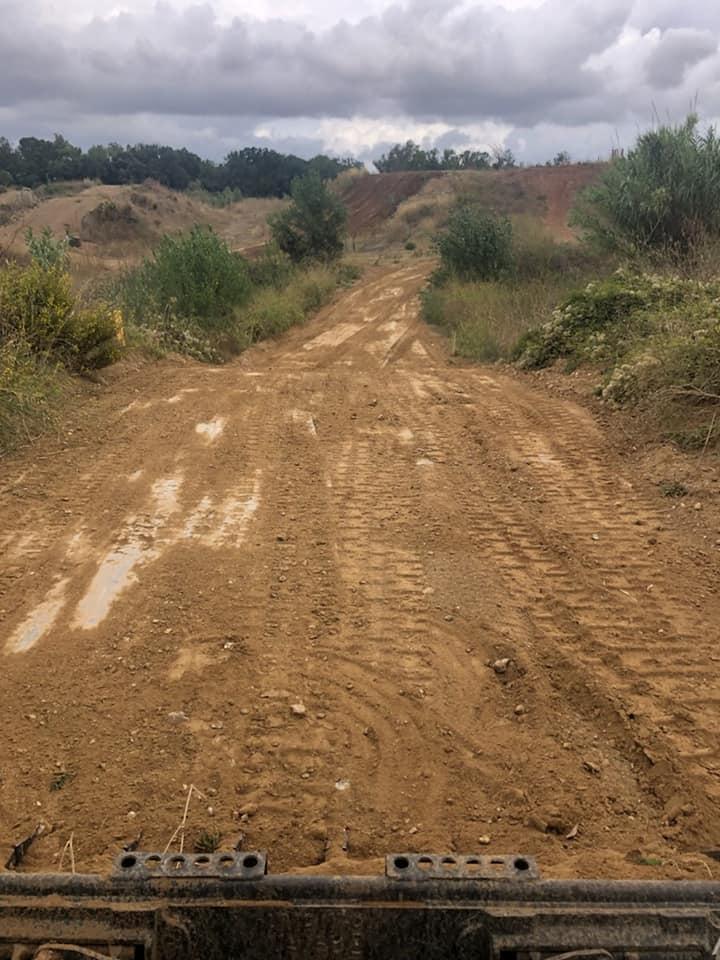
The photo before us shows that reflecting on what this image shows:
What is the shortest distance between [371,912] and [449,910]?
173 millimetres

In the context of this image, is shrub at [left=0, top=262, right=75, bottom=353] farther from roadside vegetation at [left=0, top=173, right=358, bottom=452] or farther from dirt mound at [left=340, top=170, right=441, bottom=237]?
dirt mound at [left=340, top=170, right=441, bottom=237]

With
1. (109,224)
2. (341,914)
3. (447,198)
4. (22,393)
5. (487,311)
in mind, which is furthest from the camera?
(447,198)

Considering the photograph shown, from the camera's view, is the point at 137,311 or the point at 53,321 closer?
the point at 53,321

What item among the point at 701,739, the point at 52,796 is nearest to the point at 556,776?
the point at 701,739

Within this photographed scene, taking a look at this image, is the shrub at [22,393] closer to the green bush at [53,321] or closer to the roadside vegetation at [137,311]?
the roadside vegetation at [137,311]

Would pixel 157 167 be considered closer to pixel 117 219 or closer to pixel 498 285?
pixel 117 219

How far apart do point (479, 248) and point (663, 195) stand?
463 cm

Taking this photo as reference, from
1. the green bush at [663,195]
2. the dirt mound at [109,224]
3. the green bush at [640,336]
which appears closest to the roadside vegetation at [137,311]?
the green bush at [640,336]

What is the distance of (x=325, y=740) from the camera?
10.4 ft

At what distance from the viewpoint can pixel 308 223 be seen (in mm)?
26719

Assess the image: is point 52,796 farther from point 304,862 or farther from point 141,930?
point 141,930

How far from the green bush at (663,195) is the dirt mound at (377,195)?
3162 cm

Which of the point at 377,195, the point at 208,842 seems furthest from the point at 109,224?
the point at 208,842

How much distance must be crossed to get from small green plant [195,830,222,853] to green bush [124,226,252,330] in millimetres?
11977
